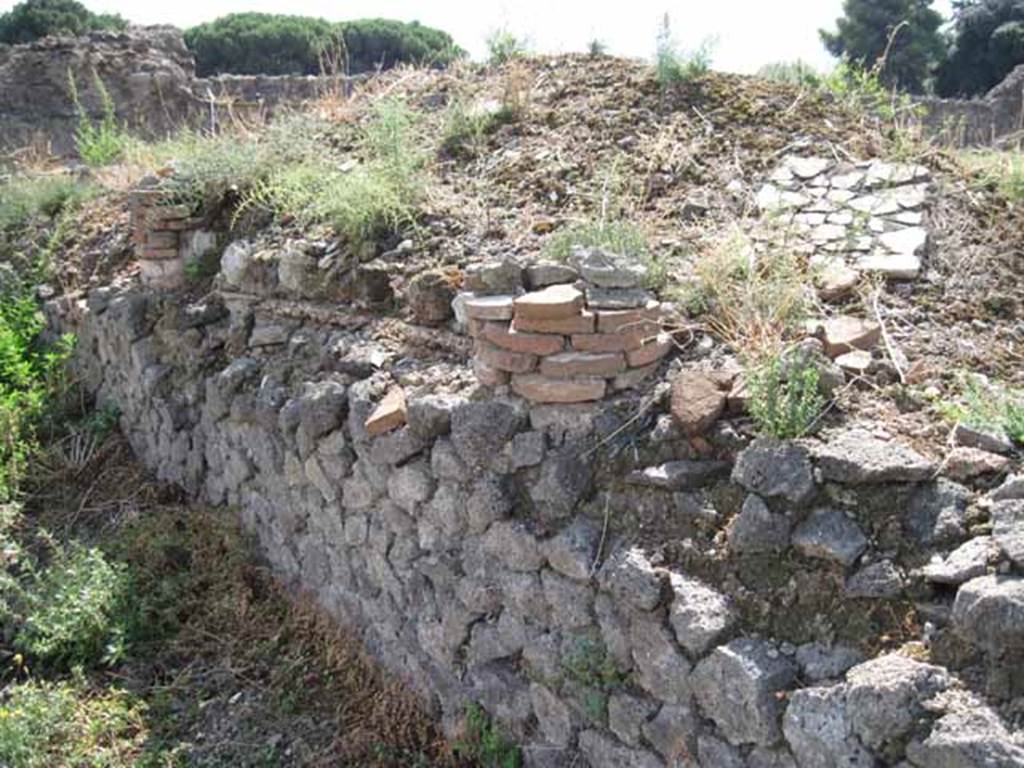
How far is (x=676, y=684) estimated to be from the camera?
2488 mm

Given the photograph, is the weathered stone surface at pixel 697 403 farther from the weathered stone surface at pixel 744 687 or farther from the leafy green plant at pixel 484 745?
the leafy green plant at pixel 484 745

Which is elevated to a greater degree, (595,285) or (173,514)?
(595,285)

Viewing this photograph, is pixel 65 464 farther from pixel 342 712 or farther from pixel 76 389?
pixel 342 712

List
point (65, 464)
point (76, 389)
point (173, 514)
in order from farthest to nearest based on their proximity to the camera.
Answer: point (76, 389), point (65, 464), point (173, 514)

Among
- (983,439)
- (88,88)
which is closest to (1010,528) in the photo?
(983,439)

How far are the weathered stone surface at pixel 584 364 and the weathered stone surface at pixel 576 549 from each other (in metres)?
0.42

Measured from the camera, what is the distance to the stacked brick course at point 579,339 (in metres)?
2.93

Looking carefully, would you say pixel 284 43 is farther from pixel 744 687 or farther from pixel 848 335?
pixel 744 687

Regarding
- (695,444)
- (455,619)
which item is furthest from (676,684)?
(455,619)

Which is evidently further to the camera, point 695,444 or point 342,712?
point 342,712

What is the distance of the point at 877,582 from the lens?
223 centimetres

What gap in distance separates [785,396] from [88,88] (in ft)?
33.5

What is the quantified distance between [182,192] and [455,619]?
2.98 meters

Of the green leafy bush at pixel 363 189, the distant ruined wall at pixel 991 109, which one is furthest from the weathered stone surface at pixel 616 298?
the distant ruined wall at pixel 991 109
